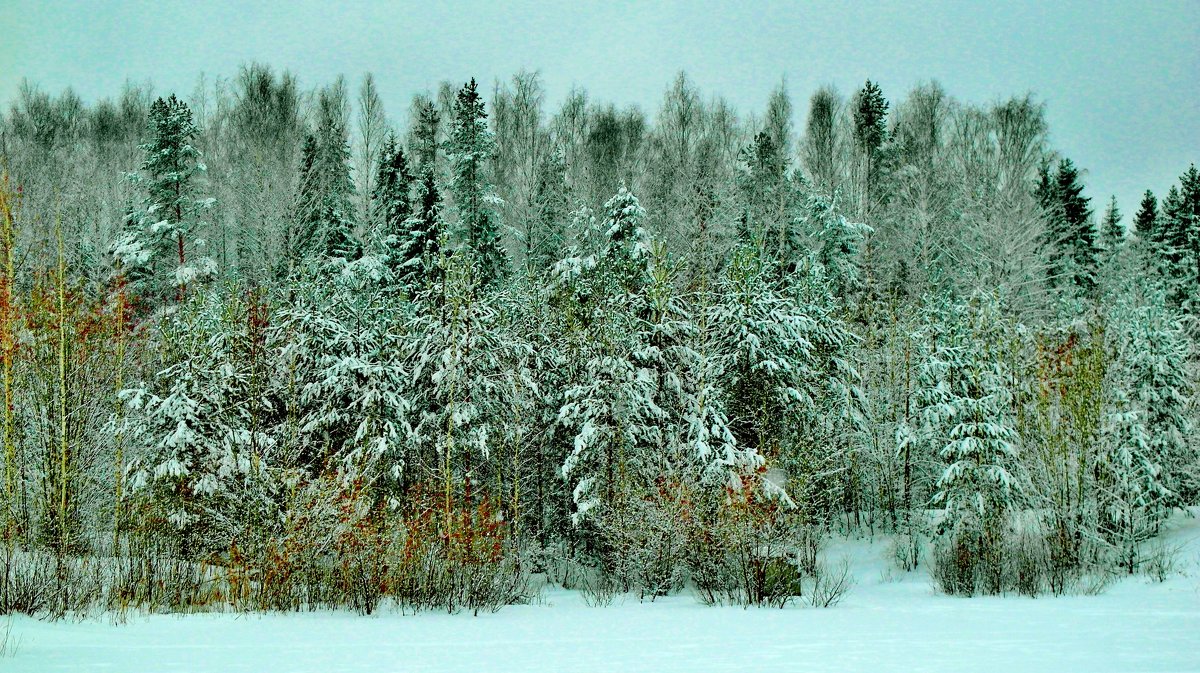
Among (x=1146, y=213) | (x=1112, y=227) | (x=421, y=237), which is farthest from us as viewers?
(x=1112, y=227)

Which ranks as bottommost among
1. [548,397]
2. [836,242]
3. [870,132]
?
[548,397]

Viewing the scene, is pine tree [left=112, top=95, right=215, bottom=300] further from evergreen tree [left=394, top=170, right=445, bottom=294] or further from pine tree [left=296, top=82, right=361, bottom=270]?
evergreen tree [left=394, top=170, right=445, bottom=294]

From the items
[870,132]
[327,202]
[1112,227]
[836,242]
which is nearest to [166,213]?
[327,202]

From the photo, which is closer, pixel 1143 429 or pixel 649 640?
pixel 649 640

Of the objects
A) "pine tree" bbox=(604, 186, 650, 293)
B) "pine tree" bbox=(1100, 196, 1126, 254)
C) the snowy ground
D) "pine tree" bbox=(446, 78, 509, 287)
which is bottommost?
the snowy ground

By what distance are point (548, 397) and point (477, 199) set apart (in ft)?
31.7

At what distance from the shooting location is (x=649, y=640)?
1101 cm

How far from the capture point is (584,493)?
20.2 metres

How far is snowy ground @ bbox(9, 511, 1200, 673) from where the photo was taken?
8.71 metres

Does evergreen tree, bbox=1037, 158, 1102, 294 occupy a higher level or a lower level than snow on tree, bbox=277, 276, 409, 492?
higher

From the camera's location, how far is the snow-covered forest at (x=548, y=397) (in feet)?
54.3

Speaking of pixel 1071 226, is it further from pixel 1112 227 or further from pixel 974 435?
pixel 974 435

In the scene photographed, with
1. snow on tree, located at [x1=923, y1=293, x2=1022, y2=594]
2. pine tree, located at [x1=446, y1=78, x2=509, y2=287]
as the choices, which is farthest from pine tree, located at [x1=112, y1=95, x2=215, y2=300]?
snow on tree, located at [x1=923, y1=293, x2=1022, y2=594]

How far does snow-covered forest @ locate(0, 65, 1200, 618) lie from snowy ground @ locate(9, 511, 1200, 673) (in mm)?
1786
